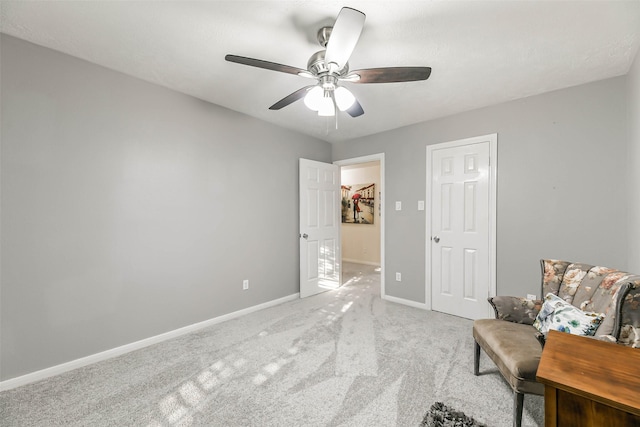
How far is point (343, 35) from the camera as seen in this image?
1.40 metres

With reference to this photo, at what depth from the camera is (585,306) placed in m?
1.55

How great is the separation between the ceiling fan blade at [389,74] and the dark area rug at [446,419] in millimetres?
2013

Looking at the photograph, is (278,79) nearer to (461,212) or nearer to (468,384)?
(461,212)

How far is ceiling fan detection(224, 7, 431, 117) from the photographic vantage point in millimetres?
1383

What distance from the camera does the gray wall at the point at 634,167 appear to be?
1.96 meters

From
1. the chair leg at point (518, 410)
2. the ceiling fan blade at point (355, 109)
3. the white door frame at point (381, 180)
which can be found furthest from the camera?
the white door frame at point (381, 180)

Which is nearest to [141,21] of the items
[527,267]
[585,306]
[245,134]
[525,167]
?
[245,134]

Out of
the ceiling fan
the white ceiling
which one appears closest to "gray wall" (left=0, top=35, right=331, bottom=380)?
the white ceiling

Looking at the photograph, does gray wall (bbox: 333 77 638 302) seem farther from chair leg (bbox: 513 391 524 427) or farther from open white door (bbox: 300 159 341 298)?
chair leg (bbox: 513 391 524 427)

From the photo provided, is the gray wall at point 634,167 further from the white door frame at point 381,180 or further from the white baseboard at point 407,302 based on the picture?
the white door frame at point 381,180

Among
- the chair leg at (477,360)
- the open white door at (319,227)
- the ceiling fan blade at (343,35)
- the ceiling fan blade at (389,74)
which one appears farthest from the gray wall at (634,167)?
the open white door at (319,227)

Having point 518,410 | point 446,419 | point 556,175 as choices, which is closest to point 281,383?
point 446,419

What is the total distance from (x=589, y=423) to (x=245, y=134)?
11.1ft

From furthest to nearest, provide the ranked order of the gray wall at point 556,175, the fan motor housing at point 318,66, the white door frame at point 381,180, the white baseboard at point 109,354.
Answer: the white door frame at point 381,180
the gray wall at point 556,175
the white baseboard at point 109,354
the fan motor housing at point 318,66
